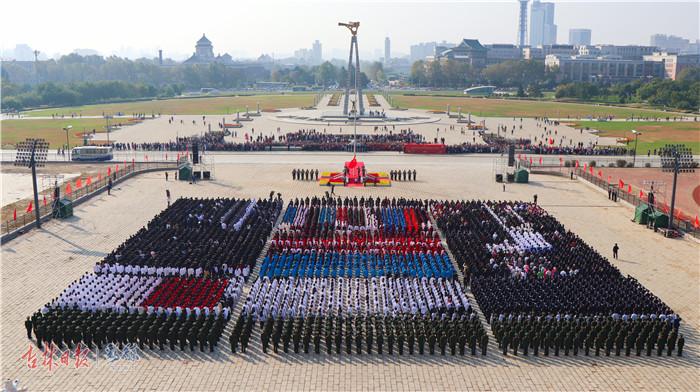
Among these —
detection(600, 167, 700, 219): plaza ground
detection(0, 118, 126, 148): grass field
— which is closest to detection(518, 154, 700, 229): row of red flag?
detection(600, 167, 700, 219): plaza ground

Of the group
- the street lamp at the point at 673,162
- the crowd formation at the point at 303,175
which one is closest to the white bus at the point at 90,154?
the crowd formation at the point at 303,175

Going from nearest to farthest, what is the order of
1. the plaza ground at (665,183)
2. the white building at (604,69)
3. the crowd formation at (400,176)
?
the plaza ground at (665,183) → the crowd formation at (400,176) → the white building at (604,69)

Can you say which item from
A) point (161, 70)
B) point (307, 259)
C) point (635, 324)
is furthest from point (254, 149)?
point (161, 70)

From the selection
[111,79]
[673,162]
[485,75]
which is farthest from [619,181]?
[111,79]

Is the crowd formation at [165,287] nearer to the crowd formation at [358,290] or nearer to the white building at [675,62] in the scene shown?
the crowd formation at [358,290]

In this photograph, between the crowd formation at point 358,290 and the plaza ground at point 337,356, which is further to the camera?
the crowd formation at point 358,290
